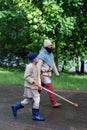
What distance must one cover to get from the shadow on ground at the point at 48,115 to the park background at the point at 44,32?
3809 mm

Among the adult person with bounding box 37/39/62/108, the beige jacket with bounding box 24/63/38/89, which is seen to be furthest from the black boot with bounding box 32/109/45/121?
the adult person with bounding box 37/39/62/108

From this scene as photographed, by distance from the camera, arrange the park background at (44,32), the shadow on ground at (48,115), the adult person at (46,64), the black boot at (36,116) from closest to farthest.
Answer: the shadow on ground at (48,115) < the black boot at (36,116) < the adult person at (46,64) < the park background at (44,32)

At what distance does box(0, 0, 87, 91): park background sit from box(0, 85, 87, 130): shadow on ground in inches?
150

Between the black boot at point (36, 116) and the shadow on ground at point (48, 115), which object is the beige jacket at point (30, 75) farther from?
the shadow on ground at point (48, 115)

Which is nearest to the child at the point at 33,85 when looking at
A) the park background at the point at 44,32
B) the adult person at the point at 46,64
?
the adult person at the point at 46,64

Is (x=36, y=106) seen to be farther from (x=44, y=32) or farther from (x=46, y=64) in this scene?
(x=44, y=32)

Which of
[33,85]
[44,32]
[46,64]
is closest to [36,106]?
[33,85]

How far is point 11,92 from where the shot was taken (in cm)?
1213

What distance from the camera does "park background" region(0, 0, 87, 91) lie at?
17812 millimetres

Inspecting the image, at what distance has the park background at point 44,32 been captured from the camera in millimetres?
17812

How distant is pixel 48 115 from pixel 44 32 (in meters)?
9.75

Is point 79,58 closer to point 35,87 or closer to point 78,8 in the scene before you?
point 78,8

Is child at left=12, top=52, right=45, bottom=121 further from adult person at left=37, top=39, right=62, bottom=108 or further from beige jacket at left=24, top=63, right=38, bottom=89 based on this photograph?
adult person at left=37, top=39, right=62, bottom=108

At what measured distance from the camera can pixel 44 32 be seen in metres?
18.8
